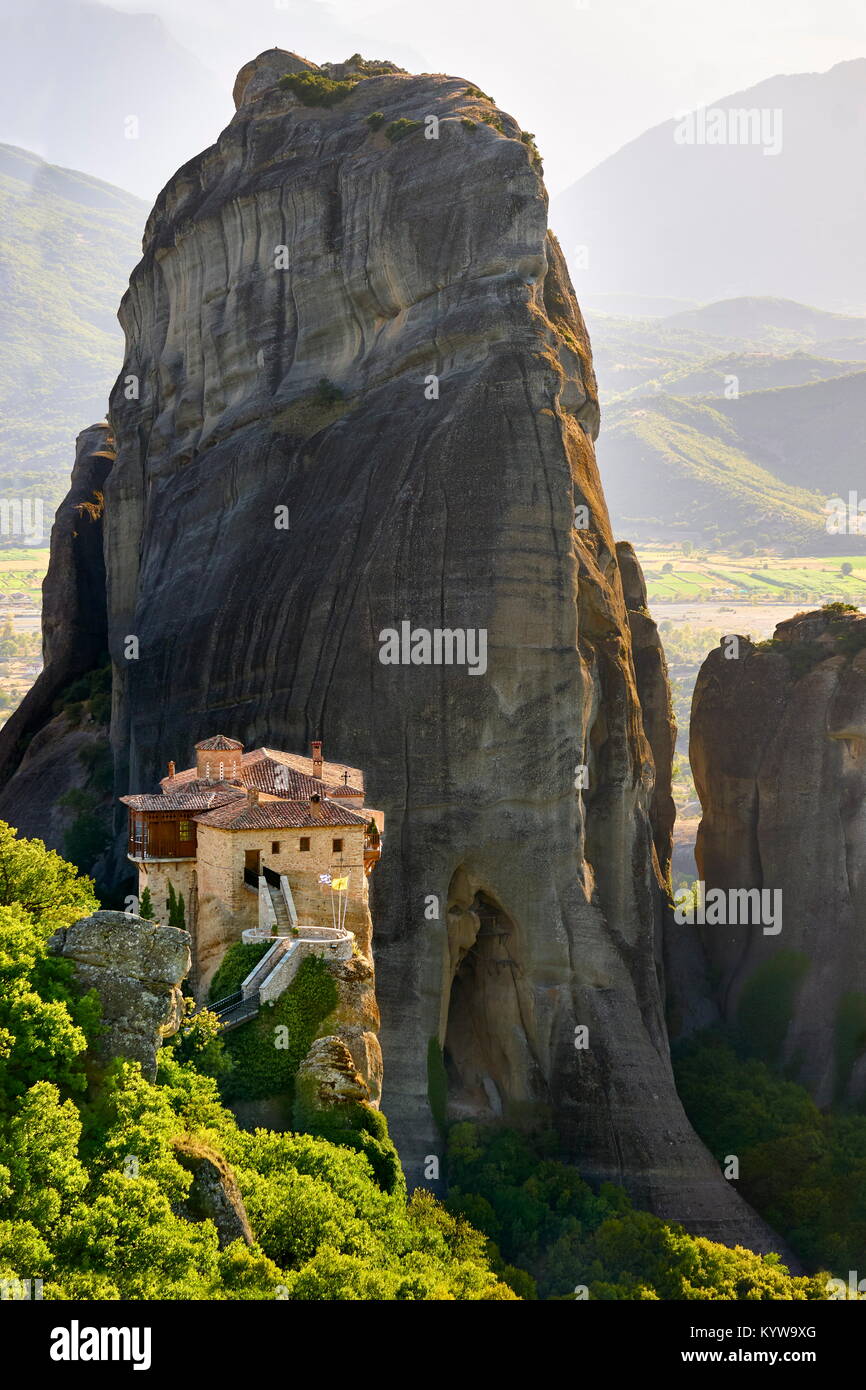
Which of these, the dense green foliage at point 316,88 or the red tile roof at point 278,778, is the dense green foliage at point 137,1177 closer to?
the red tile roof at point 278,778

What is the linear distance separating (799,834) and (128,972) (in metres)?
37.5

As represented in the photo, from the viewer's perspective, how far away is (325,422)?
193ft

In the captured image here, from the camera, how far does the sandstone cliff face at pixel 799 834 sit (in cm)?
5959

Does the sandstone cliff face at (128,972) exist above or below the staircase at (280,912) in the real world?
below

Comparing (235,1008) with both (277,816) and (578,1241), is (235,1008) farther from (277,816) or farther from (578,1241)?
(578,1241)

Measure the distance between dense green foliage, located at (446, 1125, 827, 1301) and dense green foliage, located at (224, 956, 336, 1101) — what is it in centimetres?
1009

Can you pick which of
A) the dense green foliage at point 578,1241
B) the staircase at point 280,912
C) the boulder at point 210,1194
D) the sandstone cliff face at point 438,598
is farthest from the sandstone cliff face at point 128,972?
the sandstone cliff face at point 438,598

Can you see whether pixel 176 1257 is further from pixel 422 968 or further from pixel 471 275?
pixel 471 275

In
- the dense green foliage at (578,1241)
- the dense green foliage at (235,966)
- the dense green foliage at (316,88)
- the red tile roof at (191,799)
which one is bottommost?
the dense green foliage at (578,1241)

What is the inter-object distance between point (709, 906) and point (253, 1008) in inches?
1335

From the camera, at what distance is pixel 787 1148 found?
170ft

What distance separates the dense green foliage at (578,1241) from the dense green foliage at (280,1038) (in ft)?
33.1

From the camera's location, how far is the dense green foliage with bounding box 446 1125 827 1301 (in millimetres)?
41344
